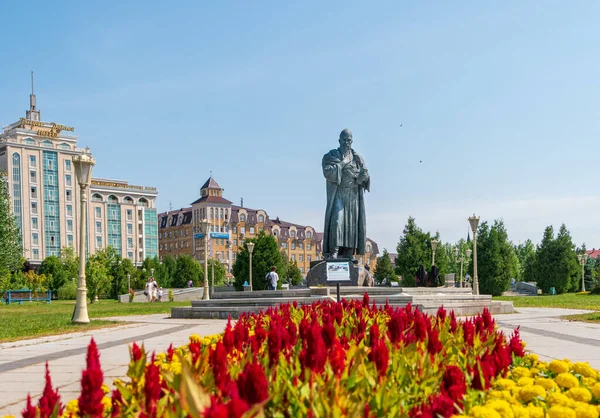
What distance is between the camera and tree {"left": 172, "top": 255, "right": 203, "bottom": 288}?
263ft

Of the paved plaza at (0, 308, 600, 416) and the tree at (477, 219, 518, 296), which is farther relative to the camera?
the tree at (477, 219, 518, 296)

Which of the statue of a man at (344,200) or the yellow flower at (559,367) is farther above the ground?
Result: the statue of a man at (344,200)

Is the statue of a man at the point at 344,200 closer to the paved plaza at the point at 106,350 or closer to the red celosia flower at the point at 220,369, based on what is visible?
the paved plaza at the point at 106,350

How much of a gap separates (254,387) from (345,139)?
19.9m

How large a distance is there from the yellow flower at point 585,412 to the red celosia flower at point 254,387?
1.41 metres

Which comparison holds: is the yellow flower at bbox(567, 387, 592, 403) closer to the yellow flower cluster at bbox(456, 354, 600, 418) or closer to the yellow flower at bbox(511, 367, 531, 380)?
the yellow flower cluster at bbox(456, 354, 600, 418)

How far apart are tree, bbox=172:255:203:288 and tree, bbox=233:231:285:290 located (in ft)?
103

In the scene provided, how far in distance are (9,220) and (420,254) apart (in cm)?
3152

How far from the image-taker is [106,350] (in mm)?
9336

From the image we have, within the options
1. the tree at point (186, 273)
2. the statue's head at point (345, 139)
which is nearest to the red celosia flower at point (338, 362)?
the statue's head at point (345, 139)

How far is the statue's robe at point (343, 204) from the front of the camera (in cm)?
2170

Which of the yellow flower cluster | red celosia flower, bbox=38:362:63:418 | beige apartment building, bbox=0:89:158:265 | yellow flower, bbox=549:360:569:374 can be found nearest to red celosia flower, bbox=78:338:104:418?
red celosia flower, bbox=38:362:63:418

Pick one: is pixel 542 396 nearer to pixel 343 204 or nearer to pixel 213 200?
pixel 343 204

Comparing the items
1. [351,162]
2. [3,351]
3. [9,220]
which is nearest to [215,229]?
[9,220]
